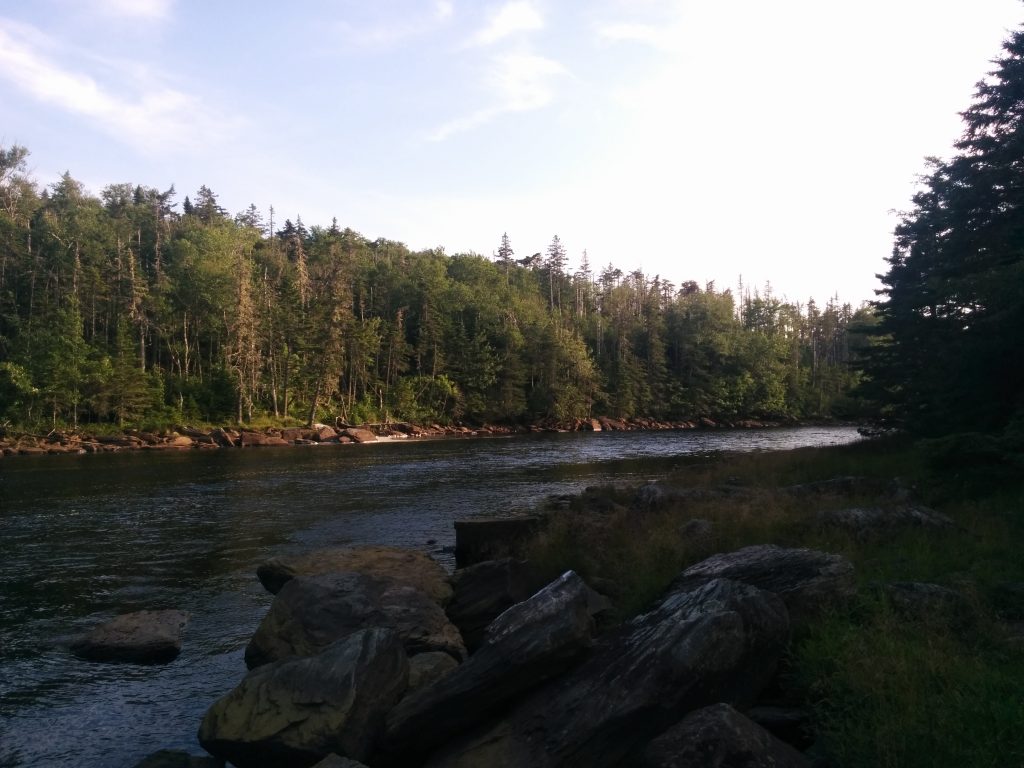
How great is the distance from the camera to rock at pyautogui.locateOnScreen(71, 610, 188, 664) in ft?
35.8

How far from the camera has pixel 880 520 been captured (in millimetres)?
11516

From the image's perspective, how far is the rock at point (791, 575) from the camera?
784 cm

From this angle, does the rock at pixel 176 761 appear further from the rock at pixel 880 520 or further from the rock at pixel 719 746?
the rock at pixel 880 520

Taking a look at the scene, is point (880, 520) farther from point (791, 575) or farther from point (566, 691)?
point (566, 691)

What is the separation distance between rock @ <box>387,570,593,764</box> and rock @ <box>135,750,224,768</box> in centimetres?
186

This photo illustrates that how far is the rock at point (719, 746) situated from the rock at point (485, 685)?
62.9 inches

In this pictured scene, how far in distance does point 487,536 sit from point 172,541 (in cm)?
878

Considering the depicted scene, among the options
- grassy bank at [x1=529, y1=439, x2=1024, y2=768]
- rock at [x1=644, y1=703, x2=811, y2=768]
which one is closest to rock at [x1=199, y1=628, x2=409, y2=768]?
rock at [x1=644, y1=703, x2=811, y2=768]

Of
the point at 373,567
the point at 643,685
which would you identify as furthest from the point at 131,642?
the point at 643,685

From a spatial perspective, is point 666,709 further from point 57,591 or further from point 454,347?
point 454,347

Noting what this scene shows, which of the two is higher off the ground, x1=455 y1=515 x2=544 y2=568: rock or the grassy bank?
the grassy bank

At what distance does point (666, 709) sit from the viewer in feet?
21.1

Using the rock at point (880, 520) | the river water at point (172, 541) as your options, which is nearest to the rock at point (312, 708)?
the river water at point (172, 541)

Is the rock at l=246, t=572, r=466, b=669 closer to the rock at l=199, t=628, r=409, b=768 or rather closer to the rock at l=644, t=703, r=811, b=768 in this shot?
the rock at l=199, t=628, r=409, b=768
